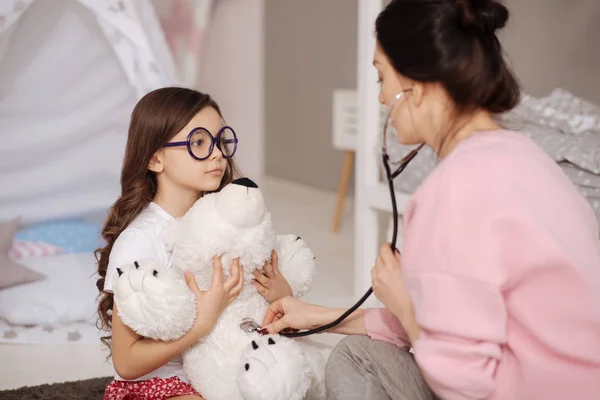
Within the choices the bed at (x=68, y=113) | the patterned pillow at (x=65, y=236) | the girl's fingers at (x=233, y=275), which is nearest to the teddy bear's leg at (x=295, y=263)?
the girl's fingers at (x=233, y=275)

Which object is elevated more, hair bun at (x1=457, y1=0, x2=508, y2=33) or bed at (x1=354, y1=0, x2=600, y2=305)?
hair bun at (x1=457, y1=0, x2=508, y2=33)

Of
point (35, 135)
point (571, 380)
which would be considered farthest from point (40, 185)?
point (571, 380)

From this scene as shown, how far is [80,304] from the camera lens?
7.43 feet

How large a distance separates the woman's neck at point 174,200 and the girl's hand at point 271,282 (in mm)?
206

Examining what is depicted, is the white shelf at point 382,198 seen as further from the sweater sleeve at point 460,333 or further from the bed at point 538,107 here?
the sweater sleeve at point 460,333

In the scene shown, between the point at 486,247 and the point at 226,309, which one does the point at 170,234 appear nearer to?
the point at 226,309

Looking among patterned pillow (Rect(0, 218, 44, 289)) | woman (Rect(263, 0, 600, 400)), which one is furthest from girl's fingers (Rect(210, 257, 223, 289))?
patterned pillow (Rect(0, 218, 44, 289))

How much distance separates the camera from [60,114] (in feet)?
9.29

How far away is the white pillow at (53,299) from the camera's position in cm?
222

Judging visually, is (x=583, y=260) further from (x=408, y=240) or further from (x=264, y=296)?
(x=264, y=296)

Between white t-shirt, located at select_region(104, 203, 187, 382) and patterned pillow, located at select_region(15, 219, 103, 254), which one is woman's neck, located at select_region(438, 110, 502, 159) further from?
patterned pillow, located at select_region(15, 219, 103, 254)

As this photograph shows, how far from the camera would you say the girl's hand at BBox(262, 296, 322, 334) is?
1.36 metres

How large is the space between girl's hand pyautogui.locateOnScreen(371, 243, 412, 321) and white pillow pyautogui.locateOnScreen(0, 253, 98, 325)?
1268 millimetres

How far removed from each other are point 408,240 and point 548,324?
0.21 metres
